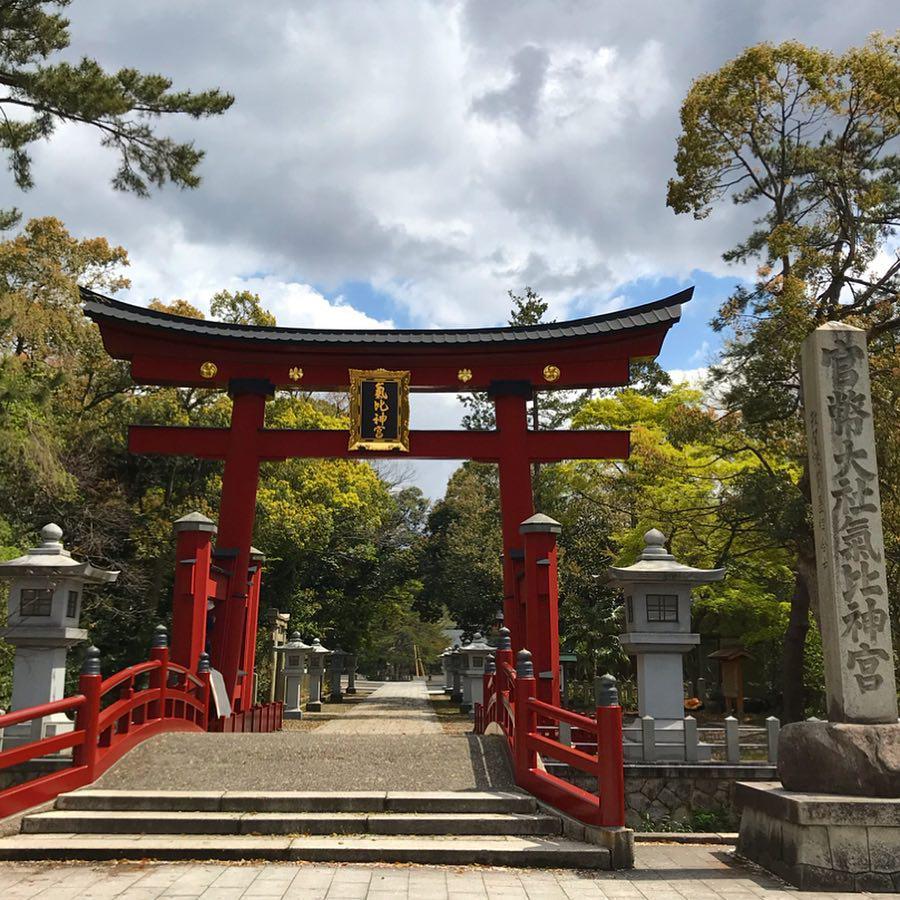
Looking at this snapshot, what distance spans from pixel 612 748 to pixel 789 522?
9.57 m

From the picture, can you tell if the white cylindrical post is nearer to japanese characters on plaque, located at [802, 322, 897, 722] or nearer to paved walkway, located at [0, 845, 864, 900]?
paved walkway, located at [0, 845, 864, 900]

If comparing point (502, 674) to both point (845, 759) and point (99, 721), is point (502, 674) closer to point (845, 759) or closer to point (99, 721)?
point (99, 721)

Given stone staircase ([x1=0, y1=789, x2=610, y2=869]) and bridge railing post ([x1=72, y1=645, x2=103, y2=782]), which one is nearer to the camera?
stone staircase ([x1=0, y1=789, x2=610, y2=869])

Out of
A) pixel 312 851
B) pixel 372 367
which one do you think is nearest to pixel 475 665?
pixel 372 367

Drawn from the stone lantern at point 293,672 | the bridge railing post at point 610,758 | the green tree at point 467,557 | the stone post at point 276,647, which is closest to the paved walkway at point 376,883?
the bridge railing post at point 610,758

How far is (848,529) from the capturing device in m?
6.70

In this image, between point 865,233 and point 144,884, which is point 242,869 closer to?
point 144,884

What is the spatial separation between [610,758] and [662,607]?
5551mm

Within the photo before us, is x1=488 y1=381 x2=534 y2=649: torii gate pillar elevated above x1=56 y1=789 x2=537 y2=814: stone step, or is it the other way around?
x1=488 y1=381 x2=534 y2=649: torii gate pillar

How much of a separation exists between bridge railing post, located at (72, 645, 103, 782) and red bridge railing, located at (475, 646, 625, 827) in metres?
4.07

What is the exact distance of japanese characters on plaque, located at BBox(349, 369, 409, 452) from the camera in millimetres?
13930

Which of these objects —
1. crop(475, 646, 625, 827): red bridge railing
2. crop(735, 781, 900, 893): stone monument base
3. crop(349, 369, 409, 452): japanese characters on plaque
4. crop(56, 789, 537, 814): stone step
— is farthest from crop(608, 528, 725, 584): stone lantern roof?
crop(735, 781, 900, 893): stone monument base

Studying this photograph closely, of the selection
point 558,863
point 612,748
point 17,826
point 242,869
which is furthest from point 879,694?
point 17,826

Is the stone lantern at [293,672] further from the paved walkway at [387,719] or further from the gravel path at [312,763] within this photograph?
the gravel path at [312,763]
